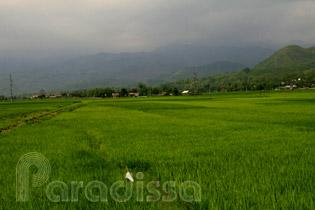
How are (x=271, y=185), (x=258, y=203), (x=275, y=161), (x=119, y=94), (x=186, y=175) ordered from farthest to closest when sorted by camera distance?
(x=119, y=94) < (x=275, y=161) < (x=186, y=175) < (x=271, y=185) < (x=258, y=203)

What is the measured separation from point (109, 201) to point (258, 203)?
2.34 m

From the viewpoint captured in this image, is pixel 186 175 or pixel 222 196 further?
pixel 186 175

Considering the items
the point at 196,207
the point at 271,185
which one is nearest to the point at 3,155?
the point at 196,207

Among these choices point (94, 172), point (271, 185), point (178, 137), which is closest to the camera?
point (271, 185)

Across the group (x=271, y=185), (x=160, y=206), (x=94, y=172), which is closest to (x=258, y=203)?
(x=271, y=185)

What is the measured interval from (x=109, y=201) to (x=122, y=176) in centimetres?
105

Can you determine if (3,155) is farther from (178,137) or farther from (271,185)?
(271,185)

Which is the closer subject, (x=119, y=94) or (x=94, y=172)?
(x=94, y=172)

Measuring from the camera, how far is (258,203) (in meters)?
3.16

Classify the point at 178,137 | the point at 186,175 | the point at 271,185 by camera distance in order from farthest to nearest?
1. the point at 178,137
2. the point at 186,175
3. the point at 271,185

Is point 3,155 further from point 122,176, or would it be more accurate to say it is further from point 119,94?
point 119,94

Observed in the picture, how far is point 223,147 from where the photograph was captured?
6.81m

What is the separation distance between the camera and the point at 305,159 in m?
5.24

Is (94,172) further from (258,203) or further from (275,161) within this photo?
(275,161)
